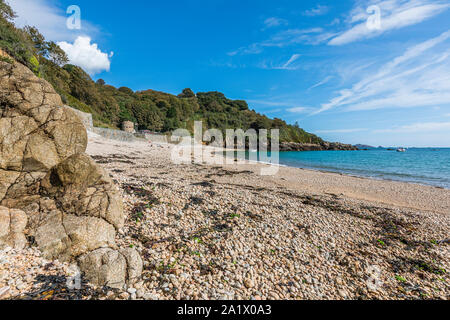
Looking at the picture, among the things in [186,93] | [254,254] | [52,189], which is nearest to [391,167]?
[254,254]

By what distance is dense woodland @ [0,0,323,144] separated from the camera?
72.7 feet

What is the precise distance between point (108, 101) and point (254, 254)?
199 ft

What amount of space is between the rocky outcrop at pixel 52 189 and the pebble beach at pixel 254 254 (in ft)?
1.00

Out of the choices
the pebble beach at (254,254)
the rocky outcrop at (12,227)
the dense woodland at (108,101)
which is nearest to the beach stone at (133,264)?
the pebble beach at (254,254)

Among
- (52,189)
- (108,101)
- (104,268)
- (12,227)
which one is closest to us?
(104,268)

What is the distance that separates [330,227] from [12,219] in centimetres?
886

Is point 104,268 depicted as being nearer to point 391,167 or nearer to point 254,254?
point 254,254

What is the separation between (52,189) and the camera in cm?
457

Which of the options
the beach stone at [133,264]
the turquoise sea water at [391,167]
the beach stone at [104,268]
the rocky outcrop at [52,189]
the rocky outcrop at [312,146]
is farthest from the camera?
the rocky outcrop at [312,146]

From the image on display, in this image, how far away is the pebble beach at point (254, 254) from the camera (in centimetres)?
335

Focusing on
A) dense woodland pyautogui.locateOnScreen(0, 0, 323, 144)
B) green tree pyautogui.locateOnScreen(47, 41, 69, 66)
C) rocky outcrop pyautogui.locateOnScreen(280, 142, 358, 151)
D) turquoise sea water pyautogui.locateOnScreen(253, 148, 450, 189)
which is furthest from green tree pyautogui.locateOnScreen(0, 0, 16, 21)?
rocky outcrop pyautogui.locateOnScreen(280, 142, 358, 151)

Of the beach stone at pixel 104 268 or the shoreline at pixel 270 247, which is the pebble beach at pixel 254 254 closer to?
the shoreline at pixel 270 247

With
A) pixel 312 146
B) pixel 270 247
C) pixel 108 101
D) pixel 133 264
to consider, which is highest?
pixel 108 101
